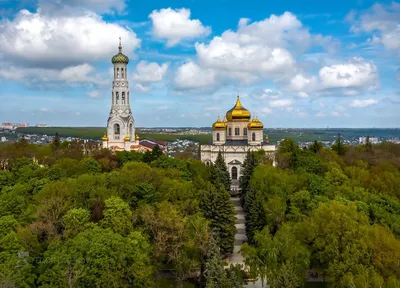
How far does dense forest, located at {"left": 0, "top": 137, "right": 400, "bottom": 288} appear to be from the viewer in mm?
20281

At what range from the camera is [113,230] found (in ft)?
77.8

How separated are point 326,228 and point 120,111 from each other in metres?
40.7

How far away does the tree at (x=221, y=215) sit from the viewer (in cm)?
2806

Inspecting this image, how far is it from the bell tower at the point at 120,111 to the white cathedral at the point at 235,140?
1135 cm

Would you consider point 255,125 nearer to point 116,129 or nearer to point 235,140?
point 235,140

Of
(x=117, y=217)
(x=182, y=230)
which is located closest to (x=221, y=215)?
(x=182, y=230)

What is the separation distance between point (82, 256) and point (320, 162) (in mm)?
26754

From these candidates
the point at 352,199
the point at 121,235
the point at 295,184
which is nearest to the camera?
the point at 121,235

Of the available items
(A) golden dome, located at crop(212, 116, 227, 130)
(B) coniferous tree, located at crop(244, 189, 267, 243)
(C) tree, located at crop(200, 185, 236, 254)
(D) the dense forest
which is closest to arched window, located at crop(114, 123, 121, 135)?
(A) golden dome, located at crop(212, 116, 227, 130)

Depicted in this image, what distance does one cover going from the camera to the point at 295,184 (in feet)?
109

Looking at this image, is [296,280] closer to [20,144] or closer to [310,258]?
[310,258]

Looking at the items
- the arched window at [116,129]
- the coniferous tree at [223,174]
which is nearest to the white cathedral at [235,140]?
the coniferous tree at [223,174]

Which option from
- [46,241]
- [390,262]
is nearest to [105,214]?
[46,241]

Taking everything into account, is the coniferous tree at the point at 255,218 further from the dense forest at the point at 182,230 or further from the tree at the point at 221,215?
the tree at the point at 221,215
